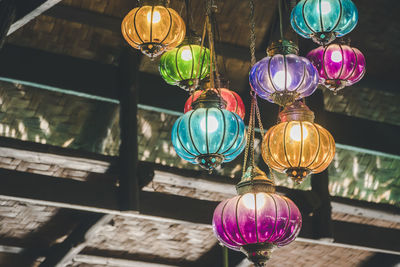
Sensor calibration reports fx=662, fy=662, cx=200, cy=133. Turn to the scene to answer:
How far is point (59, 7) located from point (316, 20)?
2.86 meters

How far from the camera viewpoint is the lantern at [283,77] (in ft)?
11.1

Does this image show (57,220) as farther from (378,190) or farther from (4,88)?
(378,190)

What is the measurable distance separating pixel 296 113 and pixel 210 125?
0.52 metres

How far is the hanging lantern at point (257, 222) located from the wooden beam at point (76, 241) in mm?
3184

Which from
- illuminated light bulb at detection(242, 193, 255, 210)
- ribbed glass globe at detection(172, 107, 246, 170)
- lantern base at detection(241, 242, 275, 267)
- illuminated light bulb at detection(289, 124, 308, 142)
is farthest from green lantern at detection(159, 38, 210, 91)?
lantern base at detection(241, 242, 275, 267)

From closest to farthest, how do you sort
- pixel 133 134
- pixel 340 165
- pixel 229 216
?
pixel 229 216 < pixel 133 134 < pixel 340 165

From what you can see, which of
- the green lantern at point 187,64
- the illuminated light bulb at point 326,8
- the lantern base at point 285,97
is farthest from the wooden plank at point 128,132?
the illuminated light bulb at point 326,8

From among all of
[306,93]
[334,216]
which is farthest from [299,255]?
[306,93]

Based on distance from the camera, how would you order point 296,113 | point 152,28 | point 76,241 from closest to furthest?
point 296,113 < point 152,28 < point 76,241

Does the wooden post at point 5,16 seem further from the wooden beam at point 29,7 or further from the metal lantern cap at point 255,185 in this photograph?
the metal lantern cap at point 255,185

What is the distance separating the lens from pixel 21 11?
397 centimetres

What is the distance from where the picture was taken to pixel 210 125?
3.28 metres

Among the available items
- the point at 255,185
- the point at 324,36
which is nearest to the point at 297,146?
the point at 255,185

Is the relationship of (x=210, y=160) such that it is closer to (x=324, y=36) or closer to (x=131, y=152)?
(x=324, y=36)
